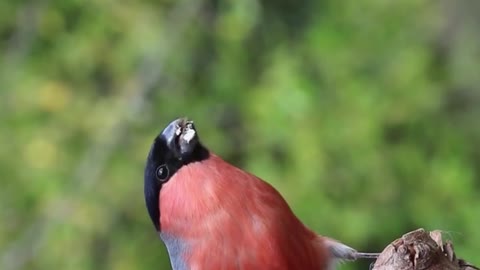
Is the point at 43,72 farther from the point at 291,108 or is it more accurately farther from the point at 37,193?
the point at 291,108

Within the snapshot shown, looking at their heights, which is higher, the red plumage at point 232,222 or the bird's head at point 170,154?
the bird's head at point 170,154

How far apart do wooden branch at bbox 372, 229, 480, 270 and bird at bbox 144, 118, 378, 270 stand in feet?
0.76

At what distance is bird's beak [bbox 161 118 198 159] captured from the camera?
1.08 m

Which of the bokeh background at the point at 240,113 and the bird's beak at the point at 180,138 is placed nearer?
the bird's beak at the point at 180,138

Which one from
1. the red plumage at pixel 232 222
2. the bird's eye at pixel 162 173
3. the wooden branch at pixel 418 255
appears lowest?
the wooden branch at pixel 418 255

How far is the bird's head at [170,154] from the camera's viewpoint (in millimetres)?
1079

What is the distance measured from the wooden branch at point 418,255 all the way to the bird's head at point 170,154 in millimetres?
372

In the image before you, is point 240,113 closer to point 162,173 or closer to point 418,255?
point 162,173

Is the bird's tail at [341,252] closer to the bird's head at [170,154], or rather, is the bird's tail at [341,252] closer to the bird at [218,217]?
the bird at [218,217]

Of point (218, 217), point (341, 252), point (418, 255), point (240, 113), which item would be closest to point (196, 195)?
point (218, 217)

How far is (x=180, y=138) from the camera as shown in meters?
1.08

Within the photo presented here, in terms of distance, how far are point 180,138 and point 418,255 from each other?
1.35 ft

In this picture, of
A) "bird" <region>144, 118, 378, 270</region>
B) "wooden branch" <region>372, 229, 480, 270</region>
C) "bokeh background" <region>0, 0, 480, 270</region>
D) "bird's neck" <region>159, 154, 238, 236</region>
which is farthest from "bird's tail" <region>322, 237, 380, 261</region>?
"bokeh background" <region>0, 0, 480, 270</region>

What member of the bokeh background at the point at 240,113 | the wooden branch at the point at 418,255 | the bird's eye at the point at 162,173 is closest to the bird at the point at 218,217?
the bird's eye at the point at 162,173
